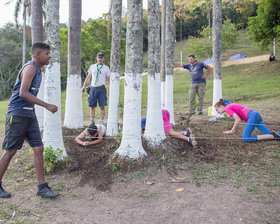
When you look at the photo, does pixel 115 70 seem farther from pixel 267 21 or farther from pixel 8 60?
pixel 8 60

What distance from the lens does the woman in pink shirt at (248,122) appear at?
558 cm

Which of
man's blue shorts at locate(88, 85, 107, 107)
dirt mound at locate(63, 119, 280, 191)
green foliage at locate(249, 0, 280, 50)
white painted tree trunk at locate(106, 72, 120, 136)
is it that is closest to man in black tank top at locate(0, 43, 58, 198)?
dirt mound at locate(63, 119, 280, 191)

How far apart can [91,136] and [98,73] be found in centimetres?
186

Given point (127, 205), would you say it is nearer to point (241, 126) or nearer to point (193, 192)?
point (193, 192)

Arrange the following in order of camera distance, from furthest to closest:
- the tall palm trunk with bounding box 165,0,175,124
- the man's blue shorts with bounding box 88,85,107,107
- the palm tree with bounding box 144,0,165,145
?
the tall palm trunk with bounding box 165,0,175,124, the man's blue shorts with bounding box 88,85,107,107, the palm tree with bounding box 144,0,165,145

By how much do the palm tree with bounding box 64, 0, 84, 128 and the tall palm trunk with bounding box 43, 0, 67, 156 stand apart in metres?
1.83

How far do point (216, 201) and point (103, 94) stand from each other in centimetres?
403

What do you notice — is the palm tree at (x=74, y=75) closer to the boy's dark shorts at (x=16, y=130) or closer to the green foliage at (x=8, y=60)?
the boy's dark shorts at (x=16, y=130)

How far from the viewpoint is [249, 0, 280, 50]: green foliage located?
48.7ft

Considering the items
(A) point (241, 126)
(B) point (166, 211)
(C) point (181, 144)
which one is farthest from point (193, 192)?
(A) point (241, 126)

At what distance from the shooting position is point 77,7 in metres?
6.61

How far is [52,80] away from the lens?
456 centimetres

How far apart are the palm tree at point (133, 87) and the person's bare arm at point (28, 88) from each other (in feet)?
4.88

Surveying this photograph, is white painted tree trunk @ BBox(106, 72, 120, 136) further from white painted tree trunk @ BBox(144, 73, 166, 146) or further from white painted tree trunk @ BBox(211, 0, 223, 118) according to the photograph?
white painted tree trunk @ BBox(211, 0, 223, 118)
